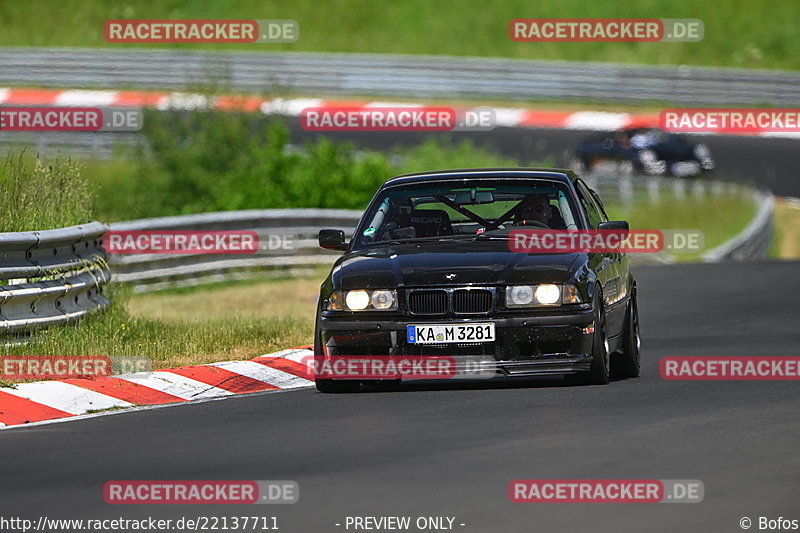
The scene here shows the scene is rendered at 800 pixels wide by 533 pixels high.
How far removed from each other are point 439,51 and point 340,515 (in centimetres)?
4377

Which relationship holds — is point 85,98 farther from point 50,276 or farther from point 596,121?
point 50,276

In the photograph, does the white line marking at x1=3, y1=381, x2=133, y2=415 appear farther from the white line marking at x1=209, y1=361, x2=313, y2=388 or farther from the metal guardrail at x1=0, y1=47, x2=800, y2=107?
the metal guardrail at x1=0, y1=47, x2=800, y2=107

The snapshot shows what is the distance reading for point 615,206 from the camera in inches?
1275

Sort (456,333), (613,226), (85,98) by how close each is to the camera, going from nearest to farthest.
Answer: (456,333)
(613,226)
(85,98)

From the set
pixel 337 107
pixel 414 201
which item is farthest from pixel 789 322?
pixel 337 107

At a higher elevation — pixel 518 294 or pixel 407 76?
pixel 407 76

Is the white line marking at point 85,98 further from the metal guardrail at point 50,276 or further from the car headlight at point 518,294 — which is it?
the car headlight at point 518,294

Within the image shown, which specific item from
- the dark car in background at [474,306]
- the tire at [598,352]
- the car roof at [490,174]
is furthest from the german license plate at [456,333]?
the car roof at [490,174]

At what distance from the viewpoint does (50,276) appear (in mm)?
12625

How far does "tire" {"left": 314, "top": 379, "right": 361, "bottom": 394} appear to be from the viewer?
36.4ft

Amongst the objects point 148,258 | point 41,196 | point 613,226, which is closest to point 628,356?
point 613,226

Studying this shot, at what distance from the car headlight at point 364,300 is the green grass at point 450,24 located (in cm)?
3876

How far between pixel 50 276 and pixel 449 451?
5.32 meters

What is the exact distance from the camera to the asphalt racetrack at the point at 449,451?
Result: 6.83m
